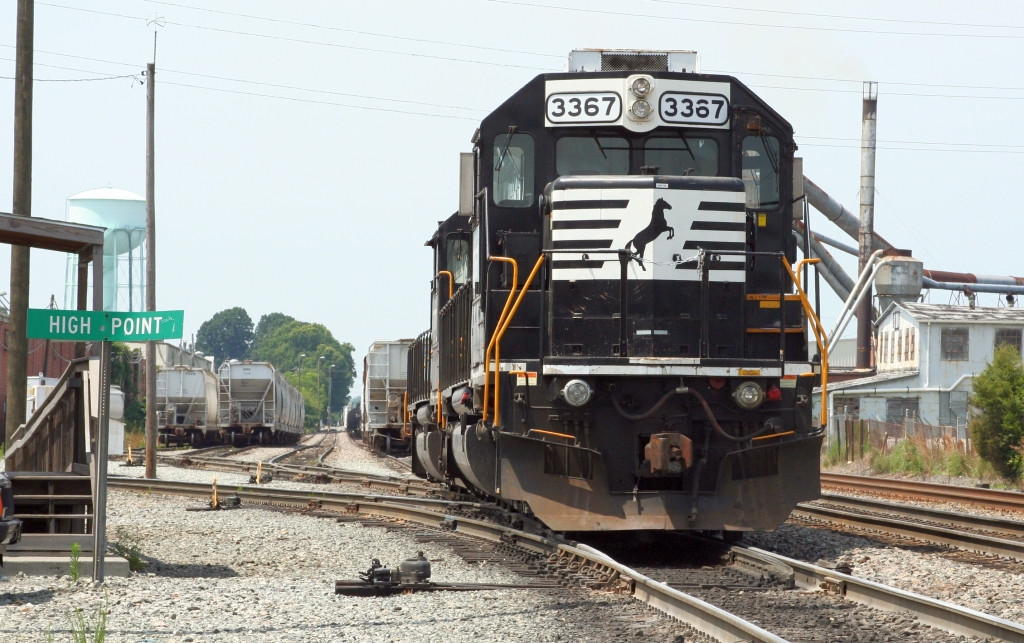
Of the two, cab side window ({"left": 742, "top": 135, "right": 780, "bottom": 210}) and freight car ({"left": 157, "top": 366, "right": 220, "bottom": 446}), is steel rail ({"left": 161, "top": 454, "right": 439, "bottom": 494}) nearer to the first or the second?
cab side window ({"left": 742, "top": 135, "right": 780, "bottom": 210})

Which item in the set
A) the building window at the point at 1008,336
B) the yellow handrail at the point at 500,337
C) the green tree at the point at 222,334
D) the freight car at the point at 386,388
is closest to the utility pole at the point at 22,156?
the yellow handrail at the point at 500,337

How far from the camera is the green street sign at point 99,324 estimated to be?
8461 millimetres

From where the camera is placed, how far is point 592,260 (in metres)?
9.46

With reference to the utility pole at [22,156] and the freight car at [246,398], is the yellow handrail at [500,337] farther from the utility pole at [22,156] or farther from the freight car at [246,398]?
the freight car at [246,398]

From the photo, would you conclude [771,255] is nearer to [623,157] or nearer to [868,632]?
[623,157]

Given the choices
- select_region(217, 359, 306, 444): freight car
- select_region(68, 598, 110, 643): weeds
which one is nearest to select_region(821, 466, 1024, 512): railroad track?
select_region(68, 598, 110, 643): weeds

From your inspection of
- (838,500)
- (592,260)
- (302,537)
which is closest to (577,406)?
(592,260)

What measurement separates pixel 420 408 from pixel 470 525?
204 inches

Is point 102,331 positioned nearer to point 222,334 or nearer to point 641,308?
point 641,308

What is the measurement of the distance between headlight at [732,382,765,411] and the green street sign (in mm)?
4230

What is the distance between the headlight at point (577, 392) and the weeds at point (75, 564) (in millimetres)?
3732

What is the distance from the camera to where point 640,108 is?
993cm

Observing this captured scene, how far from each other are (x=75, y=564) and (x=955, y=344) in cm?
3942

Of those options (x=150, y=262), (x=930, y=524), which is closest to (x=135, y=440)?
(x=150, y=262)
